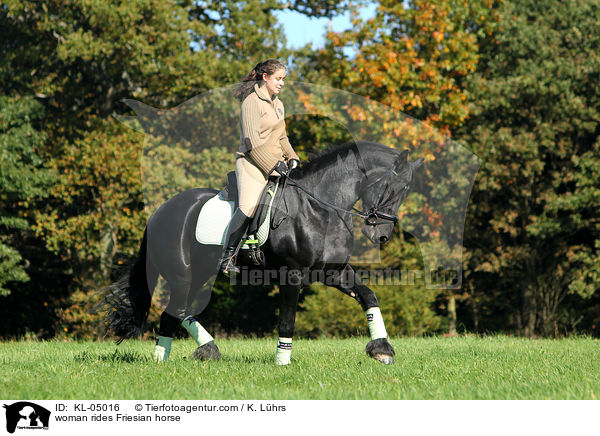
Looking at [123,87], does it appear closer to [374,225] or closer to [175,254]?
[175,254]

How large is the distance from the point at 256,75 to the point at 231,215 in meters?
1.62

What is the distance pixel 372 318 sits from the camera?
7.10 meters

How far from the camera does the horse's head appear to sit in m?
6.82

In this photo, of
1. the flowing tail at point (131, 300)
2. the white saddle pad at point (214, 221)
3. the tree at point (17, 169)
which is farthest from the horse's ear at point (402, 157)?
the tree at point (17, 169)

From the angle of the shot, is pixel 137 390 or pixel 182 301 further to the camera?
pixel 182 301

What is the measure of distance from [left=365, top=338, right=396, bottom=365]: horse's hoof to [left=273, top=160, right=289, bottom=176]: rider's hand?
2.16m

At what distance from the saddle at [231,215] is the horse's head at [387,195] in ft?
3.26

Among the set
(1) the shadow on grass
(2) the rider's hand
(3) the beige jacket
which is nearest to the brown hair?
(3) the beige jacket

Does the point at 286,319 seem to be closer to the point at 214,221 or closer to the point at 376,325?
the point at 376,325

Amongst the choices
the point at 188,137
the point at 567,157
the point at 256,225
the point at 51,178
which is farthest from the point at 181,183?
the point at 567,157

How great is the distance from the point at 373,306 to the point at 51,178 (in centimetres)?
1311

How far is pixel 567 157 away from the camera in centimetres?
2011

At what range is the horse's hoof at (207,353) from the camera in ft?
24.6
